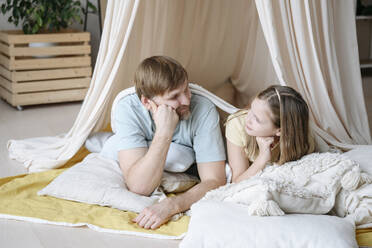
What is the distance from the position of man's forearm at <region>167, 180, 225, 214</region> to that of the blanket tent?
613 millimetres

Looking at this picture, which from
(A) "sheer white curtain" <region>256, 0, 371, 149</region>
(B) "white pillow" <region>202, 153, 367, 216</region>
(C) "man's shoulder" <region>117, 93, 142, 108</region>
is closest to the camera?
(B) "white pillow" <region>202, 153, 367, 216</region>

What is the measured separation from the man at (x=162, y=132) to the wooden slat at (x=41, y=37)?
195cm

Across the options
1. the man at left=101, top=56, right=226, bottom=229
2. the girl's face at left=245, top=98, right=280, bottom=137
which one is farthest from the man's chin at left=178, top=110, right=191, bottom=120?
the girl's face at left=245, top=98, right=280, bottom=137

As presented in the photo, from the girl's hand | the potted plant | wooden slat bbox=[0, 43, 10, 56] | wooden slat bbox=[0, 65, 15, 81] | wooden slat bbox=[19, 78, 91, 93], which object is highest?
the potted plant

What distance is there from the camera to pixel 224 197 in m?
2.02

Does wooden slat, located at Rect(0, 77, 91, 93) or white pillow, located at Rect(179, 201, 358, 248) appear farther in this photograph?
wooden slat, located at Rect(0, 77, 91, 93)

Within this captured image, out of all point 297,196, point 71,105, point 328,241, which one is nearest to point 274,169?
point 297,196

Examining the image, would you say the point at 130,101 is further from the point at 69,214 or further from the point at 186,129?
the point at 69,214

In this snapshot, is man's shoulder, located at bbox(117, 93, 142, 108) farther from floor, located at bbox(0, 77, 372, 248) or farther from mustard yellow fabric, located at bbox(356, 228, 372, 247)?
mustard yellow fabric, located at bbox(356, 228, 372, 247)

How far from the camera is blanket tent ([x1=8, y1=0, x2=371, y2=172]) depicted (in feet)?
8.25

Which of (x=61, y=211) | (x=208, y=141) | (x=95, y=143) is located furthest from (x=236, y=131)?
(x=95, y=143)

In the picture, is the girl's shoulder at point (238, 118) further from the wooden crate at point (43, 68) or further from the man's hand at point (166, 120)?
the wooden crate at point (43, 68)

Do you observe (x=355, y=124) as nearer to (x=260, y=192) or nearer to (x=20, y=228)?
(x=260, y=192)

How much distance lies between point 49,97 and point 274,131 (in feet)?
8.10
